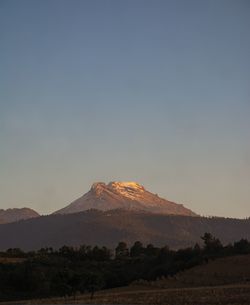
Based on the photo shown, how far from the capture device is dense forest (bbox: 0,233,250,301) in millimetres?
68431

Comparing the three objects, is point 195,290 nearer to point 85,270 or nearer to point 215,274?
point 215,274

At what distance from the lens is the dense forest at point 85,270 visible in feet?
225

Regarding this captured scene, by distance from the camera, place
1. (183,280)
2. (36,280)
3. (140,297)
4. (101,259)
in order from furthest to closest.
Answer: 1. (101,259)
2. (36,280)
3. (183,280)
4. (140,297)

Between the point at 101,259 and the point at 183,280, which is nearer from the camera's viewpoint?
the point at 183,280

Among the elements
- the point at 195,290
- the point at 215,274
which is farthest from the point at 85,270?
the point at 195,290

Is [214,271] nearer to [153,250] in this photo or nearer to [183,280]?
[183,280]

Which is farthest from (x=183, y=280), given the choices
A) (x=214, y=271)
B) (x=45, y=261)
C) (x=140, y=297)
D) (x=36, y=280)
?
(x=45, y=261)

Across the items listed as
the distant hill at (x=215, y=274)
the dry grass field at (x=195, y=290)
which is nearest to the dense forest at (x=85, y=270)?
the dry grass field at (x=195, y=290)

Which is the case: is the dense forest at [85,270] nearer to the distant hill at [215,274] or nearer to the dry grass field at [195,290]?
the dry grass field at [195,290]

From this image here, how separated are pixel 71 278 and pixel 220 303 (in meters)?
26.9

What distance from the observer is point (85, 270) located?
3524 inches

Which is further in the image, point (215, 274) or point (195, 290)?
point (215, 274)

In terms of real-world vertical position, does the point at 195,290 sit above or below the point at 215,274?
below

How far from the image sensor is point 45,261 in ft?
335
